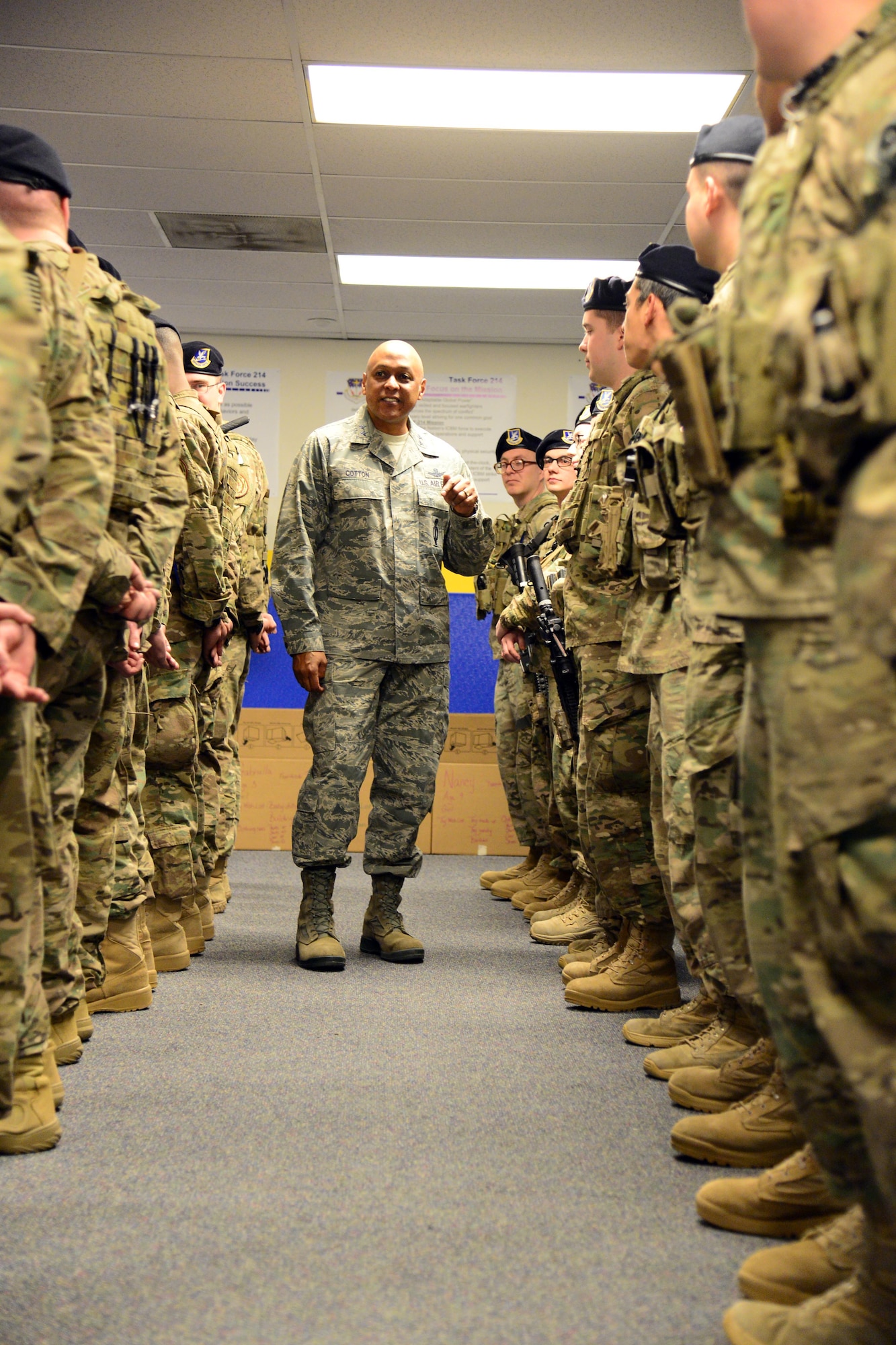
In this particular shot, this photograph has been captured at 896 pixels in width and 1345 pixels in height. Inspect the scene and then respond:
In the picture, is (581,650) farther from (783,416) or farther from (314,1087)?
(783,416)

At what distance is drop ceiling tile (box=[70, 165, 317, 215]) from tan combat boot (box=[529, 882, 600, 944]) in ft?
10.9

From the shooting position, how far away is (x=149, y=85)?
171 inches

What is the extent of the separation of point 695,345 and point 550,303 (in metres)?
5.85

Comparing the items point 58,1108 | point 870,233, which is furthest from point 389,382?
point 870,233

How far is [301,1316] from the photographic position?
1.26m

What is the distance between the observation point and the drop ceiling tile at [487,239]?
5.60 m

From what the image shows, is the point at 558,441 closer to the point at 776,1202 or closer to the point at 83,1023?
the point at 83,1023

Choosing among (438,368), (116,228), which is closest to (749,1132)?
(116,228)

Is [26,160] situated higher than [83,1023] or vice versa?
[26,160]

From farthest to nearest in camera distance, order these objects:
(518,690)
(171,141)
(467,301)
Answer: (467,301) → (171,141) → (518,690)

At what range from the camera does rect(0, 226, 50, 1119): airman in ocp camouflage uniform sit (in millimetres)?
1232

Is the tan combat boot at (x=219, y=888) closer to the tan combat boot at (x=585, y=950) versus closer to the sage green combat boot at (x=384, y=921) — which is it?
the sage green combat boot at (x=384, y=921)

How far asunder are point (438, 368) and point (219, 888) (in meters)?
4.34

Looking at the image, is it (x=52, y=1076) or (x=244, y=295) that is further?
(x=244, y=295)
